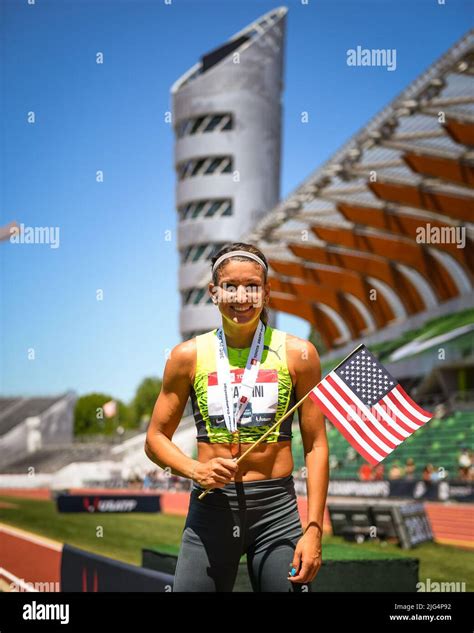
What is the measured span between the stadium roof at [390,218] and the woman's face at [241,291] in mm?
17968

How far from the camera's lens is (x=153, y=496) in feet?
98.2

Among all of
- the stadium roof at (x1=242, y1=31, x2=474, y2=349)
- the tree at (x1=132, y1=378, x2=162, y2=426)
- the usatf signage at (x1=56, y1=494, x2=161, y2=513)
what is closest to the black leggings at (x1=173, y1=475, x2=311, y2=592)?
the stadium roof at (x1=242, y1=31, x2=474, y2=349)

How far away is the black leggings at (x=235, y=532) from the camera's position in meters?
4.47

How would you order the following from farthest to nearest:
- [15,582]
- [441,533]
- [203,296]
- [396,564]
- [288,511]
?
[203,296] < [441,533] < [15,582] < [396,564] < [288,511]

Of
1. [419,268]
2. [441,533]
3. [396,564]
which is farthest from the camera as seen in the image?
[419,268]

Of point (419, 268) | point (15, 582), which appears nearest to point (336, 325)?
point (419, 268)

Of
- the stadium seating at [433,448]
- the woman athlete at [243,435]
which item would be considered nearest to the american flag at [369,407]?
the woman athlete at [243,435]

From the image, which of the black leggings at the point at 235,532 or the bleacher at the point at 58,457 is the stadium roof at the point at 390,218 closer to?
the bleacher at the point at 58,457

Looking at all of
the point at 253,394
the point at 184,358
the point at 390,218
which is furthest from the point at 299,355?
the point at 390,218

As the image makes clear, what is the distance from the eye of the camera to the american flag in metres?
4.82
